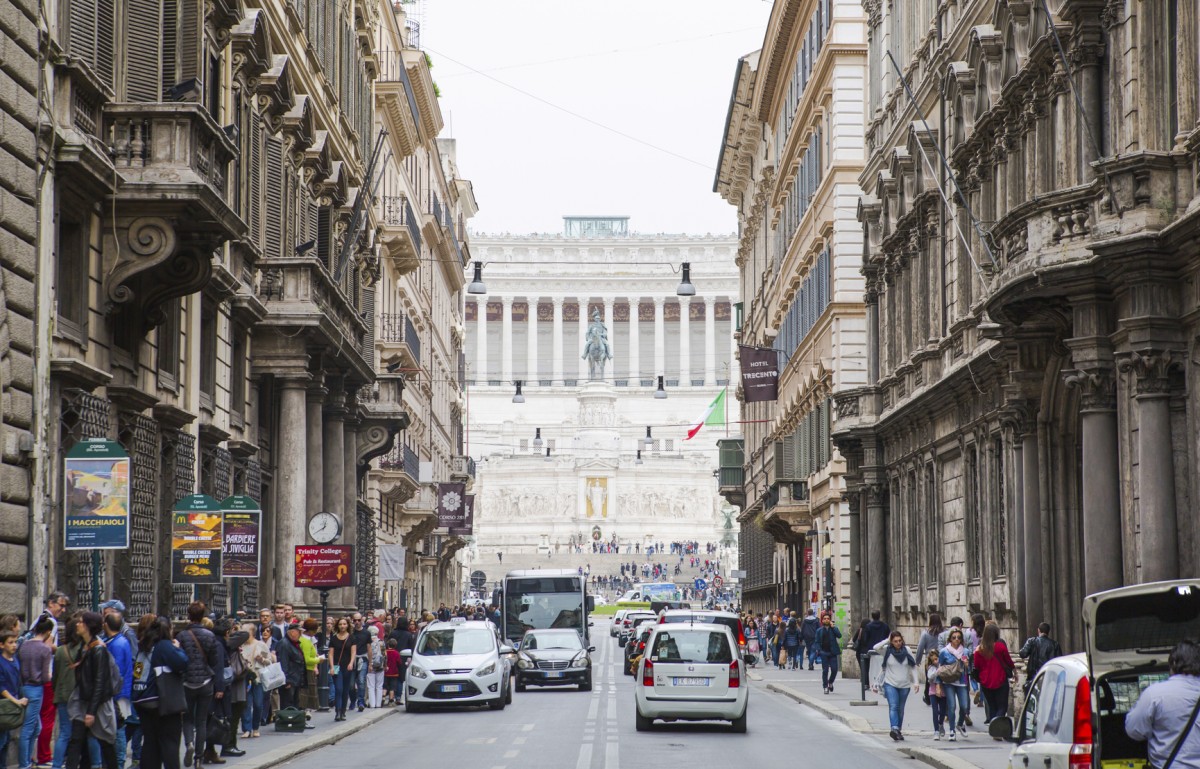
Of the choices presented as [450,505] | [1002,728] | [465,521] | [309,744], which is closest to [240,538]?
[309,744]

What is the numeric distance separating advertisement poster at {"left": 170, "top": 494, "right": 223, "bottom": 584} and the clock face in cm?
808

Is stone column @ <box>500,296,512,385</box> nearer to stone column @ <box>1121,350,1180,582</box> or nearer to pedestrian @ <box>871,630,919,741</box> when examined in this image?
pedestrian @ <box>871,630,919,741</box>

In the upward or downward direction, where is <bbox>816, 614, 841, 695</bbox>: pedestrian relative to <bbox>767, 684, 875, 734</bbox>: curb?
upward

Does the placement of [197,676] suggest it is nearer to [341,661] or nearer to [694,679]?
[694,679]

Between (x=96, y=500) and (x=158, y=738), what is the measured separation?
8.42 ft

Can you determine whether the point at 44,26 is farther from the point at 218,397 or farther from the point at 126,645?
the point at 218,397

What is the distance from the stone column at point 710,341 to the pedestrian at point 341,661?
473ft

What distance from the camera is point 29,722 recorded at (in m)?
17.3

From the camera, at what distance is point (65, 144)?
807 inches

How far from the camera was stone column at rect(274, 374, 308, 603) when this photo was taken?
114 ft

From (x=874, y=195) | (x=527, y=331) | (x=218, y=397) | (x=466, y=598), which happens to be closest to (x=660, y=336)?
(x=527, y=331)

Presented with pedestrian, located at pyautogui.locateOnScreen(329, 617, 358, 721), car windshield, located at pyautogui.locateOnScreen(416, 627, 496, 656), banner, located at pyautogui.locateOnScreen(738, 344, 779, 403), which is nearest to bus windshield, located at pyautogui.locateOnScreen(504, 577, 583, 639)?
banner, located at pyautogui.locateOnScreen(738, 344, 779, 403)

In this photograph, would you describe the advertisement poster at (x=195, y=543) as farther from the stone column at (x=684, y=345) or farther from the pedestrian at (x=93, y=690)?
the stone column at (x=684, y=345)

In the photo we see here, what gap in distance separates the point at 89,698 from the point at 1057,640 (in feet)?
52.0
